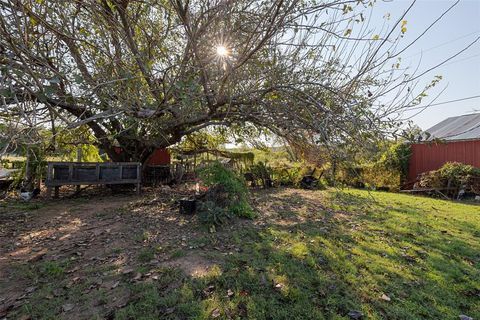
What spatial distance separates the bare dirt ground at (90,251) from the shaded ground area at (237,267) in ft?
0.05

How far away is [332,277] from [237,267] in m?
1.12

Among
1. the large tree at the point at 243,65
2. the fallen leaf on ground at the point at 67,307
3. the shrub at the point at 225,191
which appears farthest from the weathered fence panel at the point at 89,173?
the fallen leaf on ground at the point at 67,307

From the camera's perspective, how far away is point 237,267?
310 centimetres

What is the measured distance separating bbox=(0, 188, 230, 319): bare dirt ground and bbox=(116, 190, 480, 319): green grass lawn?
34 cm

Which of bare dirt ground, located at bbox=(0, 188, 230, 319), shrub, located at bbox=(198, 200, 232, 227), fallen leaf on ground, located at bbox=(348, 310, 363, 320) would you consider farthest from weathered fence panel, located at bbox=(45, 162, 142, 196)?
fallen leaf on ground, located at bbox=(348, 310, 363, 320)

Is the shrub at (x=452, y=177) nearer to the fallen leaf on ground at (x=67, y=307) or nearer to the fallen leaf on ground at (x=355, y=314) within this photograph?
the fallen leaf on ground at (x=355, y=314)

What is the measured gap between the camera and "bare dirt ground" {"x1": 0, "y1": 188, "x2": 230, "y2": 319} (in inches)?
100.0

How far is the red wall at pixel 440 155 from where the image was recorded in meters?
10.2

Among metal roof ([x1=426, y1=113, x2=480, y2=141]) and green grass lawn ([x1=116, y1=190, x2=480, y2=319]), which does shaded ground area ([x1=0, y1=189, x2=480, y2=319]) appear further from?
metal roof ([x1=426, y1=113, x2=480, y2=141])

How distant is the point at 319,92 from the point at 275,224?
2.71 meters

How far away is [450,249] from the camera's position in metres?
3.87

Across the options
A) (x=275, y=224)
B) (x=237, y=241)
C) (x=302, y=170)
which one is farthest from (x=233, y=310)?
(x=302, y=170)

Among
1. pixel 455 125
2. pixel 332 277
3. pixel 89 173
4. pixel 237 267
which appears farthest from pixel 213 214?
pixel 455 125

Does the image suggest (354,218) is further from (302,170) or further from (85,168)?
(85,168)
